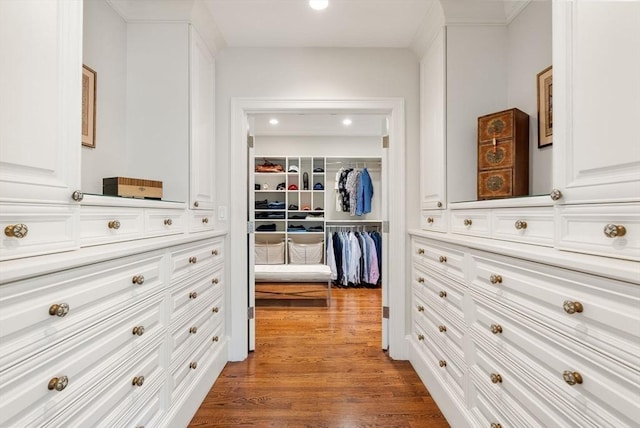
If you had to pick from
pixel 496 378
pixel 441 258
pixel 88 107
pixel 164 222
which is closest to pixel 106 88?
pixel 88 107

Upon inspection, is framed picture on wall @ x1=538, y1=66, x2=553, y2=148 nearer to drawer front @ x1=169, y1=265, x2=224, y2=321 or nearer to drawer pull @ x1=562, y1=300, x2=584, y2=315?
drawer pull @ x1=562, y1=300, x2=584, y2=315

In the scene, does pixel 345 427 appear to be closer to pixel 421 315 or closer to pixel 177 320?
pixel 421 315

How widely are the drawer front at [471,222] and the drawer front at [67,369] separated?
1621 millimetres

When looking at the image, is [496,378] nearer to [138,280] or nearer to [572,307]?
[572,307]

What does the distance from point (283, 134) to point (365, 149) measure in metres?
1.46

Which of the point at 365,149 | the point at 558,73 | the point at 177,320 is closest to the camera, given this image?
the point at 558,73

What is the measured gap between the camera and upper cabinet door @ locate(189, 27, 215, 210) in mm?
1901

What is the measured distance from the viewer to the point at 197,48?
1.96 metres

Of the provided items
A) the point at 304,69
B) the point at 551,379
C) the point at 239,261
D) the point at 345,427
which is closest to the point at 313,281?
the point at 239,261

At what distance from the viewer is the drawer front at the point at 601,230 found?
0.75m

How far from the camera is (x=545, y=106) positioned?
1.65 metres

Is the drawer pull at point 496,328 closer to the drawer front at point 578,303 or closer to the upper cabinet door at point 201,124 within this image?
the drawer front at point 578,303

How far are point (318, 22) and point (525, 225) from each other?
6.04 ft

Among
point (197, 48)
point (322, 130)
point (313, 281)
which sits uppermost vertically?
point (322, 130)
